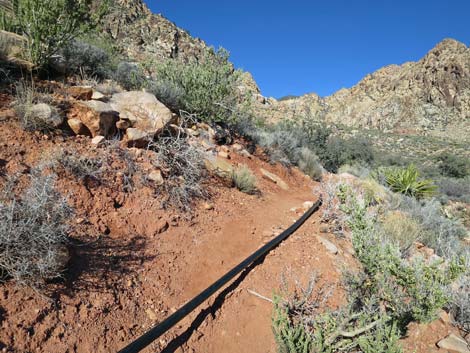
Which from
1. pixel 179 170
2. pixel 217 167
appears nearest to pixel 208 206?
pixel 179 170

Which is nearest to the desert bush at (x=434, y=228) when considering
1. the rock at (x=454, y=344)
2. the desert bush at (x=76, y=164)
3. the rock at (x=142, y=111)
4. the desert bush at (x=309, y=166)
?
the desert bush at (x=309, y=166)

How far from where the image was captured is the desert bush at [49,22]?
5133 millimetres

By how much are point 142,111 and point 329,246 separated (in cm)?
407

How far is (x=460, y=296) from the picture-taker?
3695mm

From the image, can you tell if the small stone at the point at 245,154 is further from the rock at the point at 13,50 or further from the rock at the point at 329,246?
the rock at the point at 13,50

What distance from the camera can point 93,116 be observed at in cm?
483

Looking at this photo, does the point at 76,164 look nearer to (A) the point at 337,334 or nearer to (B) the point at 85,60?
(A) the point at 337,334

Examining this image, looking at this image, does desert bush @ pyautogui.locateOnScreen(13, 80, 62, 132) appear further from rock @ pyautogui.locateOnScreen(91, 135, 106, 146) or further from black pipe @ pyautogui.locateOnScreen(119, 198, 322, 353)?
black pipe @ pyautogui.locateOnScreen(119, 198, 322, 353)

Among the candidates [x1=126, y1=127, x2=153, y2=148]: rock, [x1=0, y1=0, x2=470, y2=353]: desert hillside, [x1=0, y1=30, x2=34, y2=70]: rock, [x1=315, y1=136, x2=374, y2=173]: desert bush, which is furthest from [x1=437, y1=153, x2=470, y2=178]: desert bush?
[x1=0, y1=30, x2=34, y2=70]: rock

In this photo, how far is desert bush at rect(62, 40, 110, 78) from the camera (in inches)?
244

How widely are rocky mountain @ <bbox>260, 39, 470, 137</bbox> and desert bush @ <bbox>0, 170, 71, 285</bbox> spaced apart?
145 feet

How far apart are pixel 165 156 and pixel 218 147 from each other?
8.10 ft

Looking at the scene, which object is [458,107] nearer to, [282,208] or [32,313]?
[282,208]

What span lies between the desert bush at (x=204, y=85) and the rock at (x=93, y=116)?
2680 mm
